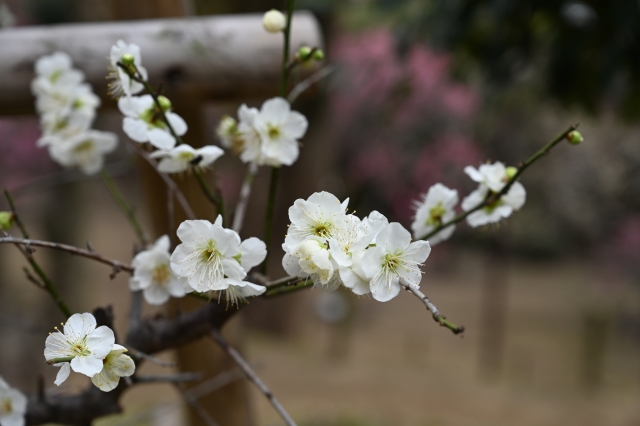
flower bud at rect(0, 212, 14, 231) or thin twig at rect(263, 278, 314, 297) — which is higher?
thin twig at rect(263, 278, 314, 297)

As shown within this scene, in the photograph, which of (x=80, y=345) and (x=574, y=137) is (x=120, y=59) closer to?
(x=80, y=345)

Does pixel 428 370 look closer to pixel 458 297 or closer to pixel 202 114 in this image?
pixel 458 297

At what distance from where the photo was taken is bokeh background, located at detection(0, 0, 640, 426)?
305 cm

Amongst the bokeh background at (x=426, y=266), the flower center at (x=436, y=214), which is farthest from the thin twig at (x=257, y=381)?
the bokeh background at (x=426, y=266)

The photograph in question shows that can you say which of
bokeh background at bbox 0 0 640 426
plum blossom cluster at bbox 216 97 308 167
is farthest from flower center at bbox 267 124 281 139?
bokeh background at bbox 0 0 640 426

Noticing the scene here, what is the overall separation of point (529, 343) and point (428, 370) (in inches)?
42.3

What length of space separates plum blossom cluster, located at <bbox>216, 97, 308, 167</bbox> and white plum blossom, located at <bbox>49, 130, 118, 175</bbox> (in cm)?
28

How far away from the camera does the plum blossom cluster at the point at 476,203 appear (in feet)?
1.97

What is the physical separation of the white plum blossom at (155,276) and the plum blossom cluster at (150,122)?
Answer: 10cm

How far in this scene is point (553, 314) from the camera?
4848 mm

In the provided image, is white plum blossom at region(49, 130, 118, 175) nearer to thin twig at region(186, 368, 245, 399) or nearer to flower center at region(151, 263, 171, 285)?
flower center at region(151, 263, 171, 285)

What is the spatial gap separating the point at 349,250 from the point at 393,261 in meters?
0.04

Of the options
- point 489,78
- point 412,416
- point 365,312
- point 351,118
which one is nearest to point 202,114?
point 489,78

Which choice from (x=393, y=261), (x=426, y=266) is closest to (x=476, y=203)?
(x=393, y=261)
